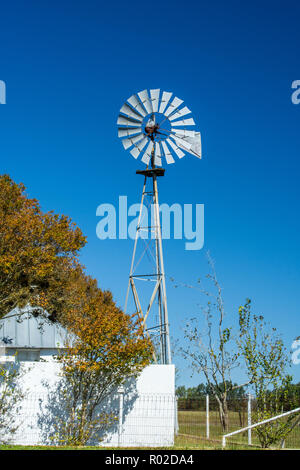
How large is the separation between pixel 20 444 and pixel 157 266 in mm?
8435

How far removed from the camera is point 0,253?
19.0 meters

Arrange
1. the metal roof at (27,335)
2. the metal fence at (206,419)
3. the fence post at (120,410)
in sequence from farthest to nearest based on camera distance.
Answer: the metal roof at (27,335) < the metal fence at (206,419) < the fence post at (120,410)

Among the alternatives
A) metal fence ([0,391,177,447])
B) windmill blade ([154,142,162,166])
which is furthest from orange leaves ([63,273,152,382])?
windmill blade ([154,142,162,166])

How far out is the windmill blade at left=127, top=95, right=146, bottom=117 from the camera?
24.2 meters

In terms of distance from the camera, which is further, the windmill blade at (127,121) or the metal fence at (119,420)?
the windmill blade at (127,121)

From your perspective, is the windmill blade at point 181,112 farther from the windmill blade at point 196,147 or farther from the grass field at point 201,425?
the grass field at point 201,425

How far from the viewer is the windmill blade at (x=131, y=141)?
24.4 meters

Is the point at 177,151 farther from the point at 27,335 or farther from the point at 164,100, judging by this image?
the point at 27,335

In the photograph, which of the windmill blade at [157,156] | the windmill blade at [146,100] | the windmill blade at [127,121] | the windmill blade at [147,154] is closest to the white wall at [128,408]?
the windmill blade at [157,156]

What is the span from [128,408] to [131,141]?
1147 centimetres

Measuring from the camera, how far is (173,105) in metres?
24.0

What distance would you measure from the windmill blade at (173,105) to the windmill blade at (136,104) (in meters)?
1.00
